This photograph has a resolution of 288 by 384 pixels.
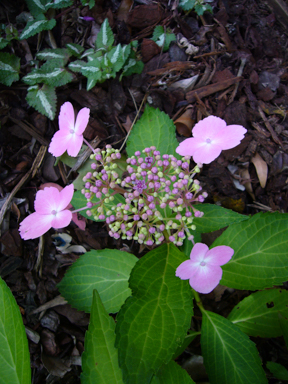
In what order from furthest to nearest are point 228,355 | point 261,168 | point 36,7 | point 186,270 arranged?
point 261,168, point 36,7, point 228,355, point 186,270

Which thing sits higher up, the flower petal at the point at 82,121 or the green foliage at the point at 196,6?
the green foliage at the point at 196,6

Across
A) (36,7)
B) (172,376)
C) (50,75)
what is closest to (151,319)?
(172,376)

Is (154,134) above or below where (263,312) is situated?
above

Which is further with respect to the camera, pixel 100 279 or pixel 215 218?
pixel 100 279

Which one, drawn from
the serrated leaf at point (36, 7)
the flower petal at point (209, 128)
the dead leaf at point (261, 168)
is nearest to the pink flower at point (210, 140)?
the flower petal at point (209, 128)

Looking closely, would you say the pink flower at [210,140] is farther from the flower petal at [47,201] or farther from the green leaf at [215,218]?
the flower petal at [47,201]

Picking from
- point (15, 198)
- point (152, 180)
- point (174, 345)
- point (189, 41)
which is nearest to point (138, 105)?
point (189, 41)

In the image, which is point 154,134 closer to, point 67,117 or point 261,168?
point 67,117

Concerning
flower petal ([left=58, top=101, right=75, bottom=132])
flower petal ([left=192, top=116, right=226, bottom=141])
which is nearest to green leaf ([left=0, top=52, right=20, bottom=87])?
flower petal ([left=58, top=101, right=75, bottom=132])
